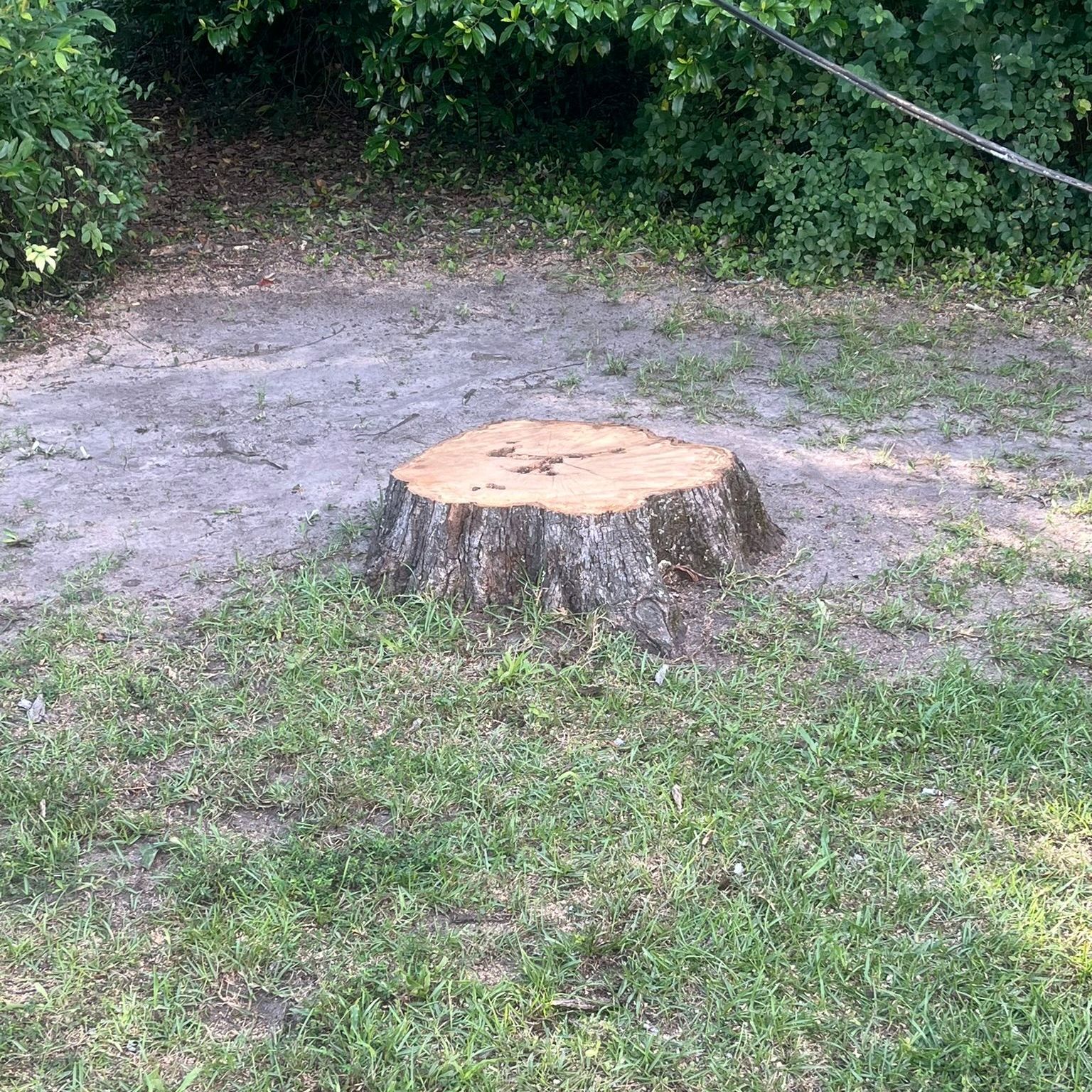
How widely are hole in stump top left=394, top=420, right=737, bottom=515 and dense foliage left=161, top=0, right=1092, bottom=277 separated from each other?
2813mm

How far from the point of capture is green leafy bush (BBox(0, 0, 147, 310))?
218 inches

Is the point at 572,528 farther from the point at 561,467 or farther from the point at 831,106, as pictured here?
the point at 831,106

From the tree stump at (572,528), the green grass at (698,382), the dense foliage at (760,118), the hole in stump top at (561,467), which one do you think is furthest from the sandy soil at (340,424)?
the dense foliage at (760,118)

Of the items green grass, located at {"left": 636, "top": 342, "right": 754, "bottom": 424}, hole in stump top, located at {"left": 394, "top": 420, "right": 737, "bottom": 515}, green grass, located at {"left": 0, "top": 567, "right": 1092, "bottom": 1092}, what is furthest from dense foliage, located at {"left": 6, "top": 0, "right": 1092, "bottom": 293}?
green grass, located at {"left": 0, "top": 567, "right": 1092, "bottom": 1092}

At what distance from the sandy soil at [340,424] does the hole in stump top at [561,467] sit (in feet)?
1.53

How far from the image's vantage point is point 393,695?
10.9 feet

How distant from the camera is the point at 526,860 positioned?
2.72 m

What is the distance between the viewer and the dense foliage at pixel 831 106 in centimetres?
622

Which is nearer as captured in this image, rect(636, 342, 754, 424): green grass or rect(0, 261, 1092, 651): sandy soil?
rect(0, 261, 1092, 651): sandy soil

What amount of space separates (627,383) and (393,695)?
2.63 meters

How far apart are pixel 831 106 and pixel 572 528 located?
4.13 metres

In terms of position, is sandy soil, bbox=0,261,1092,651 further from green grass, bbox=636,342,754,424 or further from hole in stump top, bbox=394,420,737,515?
hole in stump top, bbox=394,420,737,515

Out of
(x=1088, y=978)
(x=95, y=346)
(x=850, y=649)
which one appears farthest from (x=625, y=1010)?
(x=95, y=346)

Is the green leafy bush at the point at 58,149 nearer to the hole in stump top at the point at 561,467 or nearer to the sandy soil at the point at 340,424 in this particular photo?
the sandy soil at the point at 340,424
